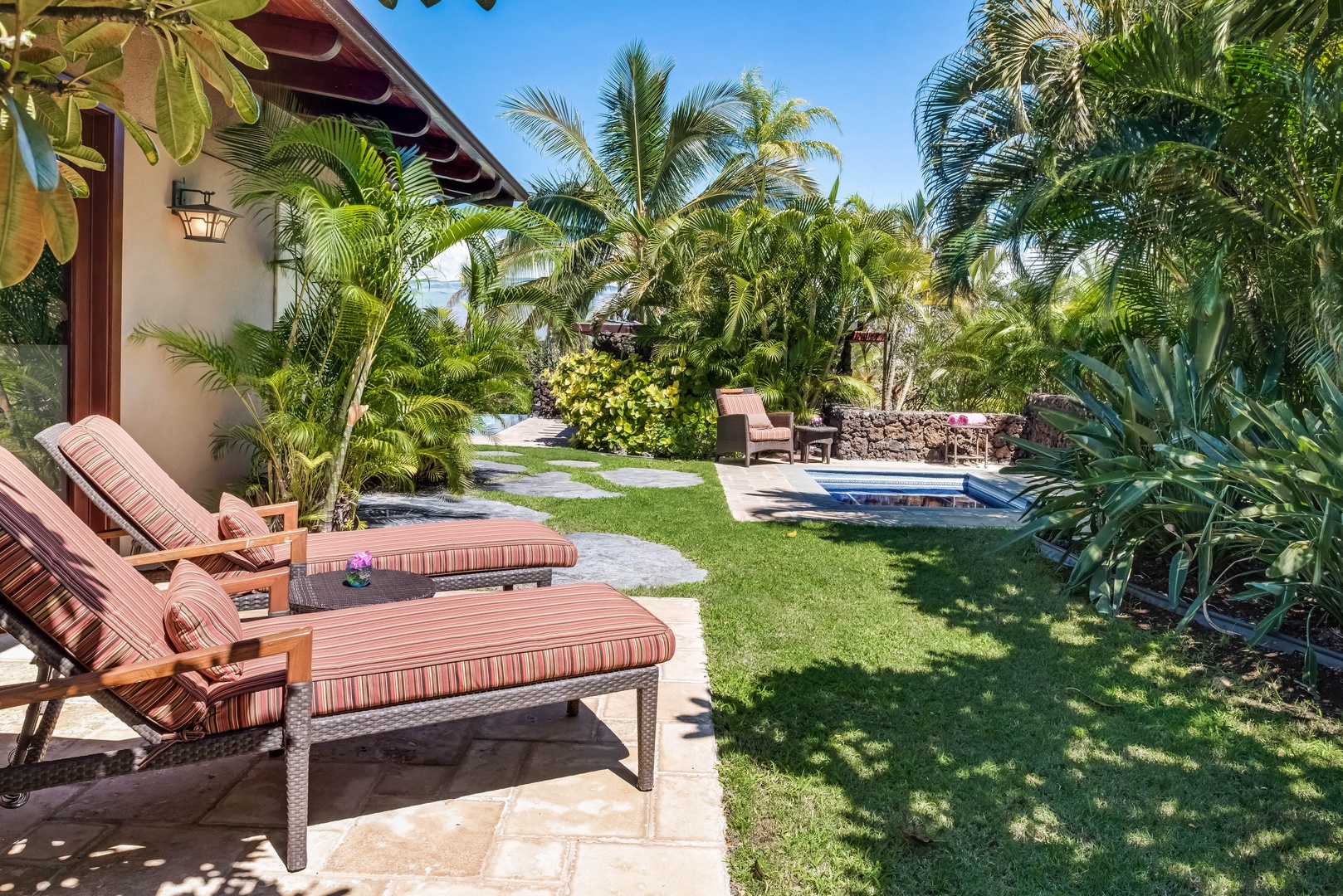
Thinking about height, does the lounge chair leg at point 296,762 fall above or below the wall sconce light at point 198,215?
below

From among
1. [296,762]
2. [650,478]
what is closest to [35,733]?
[296,762]

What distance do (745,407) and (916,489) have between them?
282cm

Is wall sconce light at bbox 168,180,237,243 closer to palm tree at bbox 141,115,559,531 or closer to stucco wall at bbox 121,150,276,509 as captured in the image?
stucco wall at bbox 121,150,276,509

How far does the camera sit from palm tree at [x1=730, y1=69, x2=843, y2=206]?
691 inches

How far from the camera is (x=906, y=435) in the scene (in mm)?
15570

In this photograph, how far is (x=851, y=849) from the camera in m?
2.78

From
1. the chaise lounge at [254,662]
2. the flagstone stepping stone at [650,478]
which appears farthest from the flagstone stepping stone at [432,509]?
the chaise lounge at [254,662]

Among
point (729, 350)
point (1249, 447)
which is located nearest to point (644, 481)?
point (729, 350)

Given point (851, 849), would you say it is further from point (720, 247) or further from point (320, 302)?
point (720, 247)

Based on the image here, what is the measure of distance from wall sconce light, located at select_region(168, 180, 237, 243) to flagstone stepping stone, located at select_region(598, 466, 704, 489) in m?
5.50

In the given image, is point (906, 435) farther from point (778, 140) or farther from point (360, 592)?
point (360, 592)

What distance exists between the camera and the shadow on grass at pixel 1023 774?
2.70 meters

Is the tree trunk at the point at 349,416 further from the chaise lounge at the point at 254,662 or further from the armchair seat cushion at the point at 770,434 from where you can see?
the armchair seat cushion at the point at 770,434

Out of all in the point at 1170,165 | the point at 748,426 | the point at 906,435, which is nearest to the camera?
the point at 1170,165
